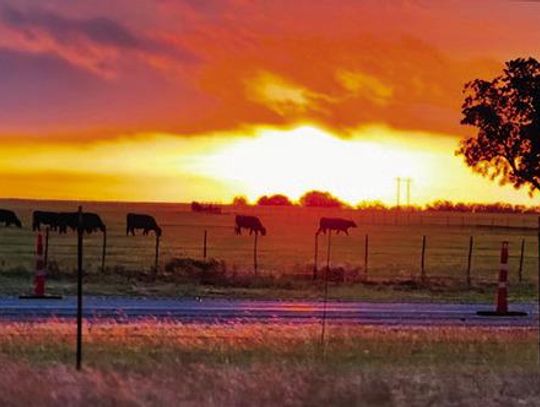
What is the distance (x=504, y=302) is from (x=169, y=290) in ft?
29.5

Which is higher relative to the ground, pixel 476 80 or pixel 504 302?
pixel 476 80

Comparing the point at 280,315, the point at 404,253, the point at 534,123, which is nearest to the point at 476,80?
the point at 534,123

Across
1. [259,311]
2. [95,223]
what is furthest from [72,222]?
[259,311]

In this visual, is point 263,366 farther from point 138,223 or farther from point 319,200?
point 319,200

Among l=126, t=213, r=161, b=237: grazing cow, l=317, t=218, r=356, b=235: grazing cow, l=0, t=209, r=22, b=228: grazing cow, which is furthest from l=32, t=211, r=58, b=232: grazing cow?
l=317, t=218, r=356, b=235: grazing cow

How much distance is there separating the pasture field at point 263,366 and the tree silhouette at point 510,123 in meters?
23.7

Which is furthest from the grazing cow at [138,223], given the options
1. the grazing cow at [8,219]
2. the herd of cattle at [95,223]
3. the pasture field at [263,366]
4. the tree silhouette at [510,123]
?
the pasture field at [263,366]

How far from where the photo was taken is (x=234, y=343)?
12.5m

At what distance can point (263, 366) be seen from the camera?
402 inches

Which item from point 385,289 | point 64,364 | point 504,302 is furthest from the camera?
point 385,289

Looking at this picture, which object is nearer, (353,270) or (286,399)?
(286,399)

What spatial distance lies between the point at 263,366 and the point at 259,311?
30.0 ft

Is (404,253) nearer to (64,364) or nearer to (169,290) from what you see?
(169,290)

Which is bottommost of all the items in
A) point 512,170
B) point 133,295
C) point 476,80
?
point 133,295
